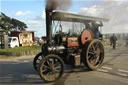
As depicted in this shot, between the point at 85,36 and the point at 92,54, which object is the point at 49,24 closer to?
the point at 85,36

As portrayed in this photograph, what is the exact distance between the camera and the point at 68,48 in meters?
5.80

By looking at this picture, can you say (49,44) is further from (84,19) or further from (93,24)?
(93,24)

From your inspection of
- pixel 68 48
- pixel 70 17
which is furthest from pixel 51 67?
pixel 70 17

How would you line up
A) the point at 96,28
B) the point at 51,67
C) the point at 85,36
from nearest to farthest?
the point at 51,67 < the point at 85,36 < the point at 96,28

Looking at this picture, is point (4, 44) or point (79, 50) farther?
point (4, 44)

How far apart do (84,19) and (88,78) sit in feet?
7.78

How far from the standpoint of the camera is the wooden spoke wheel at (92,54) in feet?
18.5

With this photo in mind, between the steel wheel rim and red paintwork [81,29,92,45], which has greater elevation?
red paintwork [81,29,92,45]

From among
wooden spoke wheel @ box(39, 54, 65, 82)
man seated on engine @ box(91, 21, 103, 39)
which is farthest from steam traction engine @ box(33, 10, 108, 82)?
man seated on engine @ box(91, 21, 103, 39)

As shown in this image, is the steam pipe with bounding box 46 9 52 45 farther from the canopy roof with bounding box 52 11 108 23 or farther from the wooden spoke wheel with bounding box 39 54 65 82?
the wooden spoke wheel with bounding box 39 54 65 82

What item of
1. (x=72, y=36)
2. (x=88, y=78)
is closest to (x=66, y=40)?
(x=72, y=36)

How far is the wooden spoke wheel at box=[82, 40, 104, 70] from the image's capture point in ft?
18.5

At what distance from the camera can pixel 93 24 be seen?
7.06 metres

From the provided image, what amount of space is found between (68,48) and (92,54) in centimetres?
106
